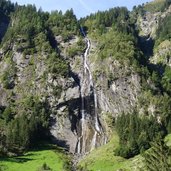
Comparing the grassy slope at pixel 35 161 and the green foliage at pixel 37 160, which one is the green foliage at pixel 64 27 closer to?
the green foliage at pixel 37 160

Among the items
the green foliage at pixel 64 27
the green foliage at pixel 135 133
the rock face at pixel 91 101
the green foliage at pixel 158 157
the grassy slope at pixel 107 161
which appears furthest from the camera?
the green foliage at pixel 64 27

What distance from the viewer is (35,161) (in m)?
102

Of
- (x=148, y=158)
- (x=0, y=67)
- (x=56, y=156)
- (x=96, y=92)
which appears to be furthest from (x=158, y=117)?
(x=148, y=158)

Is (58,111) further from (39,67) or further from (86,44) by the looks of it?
(86,44)

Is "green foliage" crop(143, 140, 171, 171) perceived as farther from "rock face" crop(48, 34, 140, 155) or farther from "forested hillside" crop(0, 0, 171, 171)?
"rock face" crop(48, 34, 140, 155)

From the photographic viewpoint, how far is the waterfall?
423 ft

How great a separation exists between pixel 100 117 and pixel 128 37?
176 ft

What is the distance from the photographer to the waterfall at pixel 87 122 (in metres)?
129

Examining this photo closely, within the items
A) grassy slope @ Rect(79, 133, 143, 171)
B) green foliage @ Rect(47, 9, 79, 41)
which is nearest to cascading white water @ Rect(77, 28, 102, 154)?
grassy slope @ Rect(79, 133, 143, 171)

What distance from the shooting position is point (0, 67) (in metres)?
168

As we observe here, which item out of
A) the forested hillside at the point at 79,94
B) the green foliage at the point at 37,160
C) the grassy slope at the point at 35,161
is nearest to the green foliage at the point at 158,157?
the green foliage at the point at 37,160

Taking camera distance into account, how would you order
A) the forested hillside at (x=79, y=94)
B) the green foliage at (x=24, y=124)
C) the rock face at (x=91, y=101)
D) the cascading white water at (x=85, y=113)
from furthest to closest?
the rock face at (x=91, y=101)
the cascading white water at (x=85, y=113)
the forested hillside at (x=79, y=94)
the green foliage at (x=24, y=124)

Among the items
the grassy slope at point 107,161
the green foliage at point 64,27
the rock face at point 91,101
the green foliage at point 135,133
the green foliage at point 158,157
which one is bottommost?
the grassy slope at point 107,161

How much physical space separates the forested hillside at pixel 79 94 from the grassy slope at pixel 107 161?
0.42 meters
